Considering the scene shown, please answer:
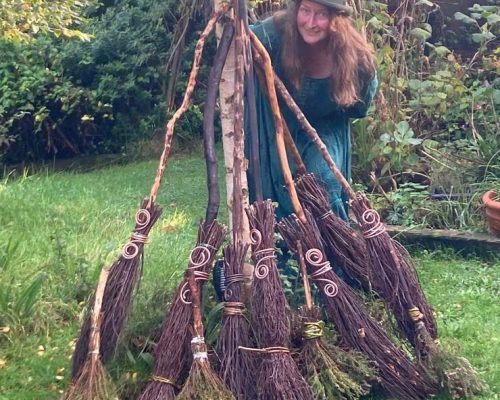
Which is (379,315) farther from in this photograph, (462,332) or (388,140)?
(388,140)

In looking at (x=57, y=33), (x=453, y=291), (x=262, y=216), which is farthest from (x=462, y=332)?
(x=57, y=33)

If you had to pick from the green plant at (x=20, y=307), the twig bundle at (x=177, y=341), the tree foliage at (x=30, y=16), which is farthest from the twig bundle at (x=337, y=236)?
the tree foliage at (x=30, y=16)

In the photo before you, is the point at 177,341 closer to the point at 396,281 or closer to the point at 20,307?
the point at 396,281

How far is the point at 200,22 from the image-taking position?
10.8m

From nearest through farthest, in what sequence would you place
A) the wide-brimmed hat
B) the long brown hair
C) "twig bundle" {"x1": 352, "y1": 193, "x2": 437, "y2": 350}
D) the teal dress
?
"twig bundle" {"x1": 352, "y1": 193, "x2": 437, "y2": 350} → the wide-brimmed hat → the long brown hair → the teal dress

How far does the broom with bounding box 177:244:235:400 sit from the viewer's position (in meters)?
3.43

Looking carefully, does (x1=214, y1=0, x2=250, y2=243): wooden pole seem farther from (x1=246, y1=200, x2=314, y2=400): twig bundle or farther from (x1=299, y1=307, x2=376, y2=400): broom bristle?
(x1=299, y1=307, x2=376, y2=400): broom bristle

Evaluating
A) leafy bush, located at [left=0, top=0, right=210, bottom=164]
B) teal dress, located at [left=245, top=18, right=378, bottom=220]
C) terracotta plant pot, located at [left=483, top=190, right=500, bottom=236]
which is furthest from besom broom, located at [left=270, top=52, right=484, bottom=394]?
leafy bush, located at [left=0, top=0, right=210, bottom=164]

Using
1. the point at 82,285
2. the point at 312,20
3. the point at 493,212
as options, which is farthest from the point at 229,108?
the point at 493,212

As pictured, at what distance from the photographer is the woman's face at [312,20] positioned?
4.27 m

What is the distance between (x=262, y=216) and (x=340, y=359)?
0.65 meters

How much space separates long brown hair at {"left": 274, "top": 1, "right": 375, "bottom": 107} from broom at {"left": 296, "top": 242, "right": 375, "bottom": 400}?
1.17 meters

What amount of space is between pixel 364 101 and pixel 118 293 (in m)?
1.74

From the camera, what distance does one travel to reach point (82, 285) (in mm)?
4918
